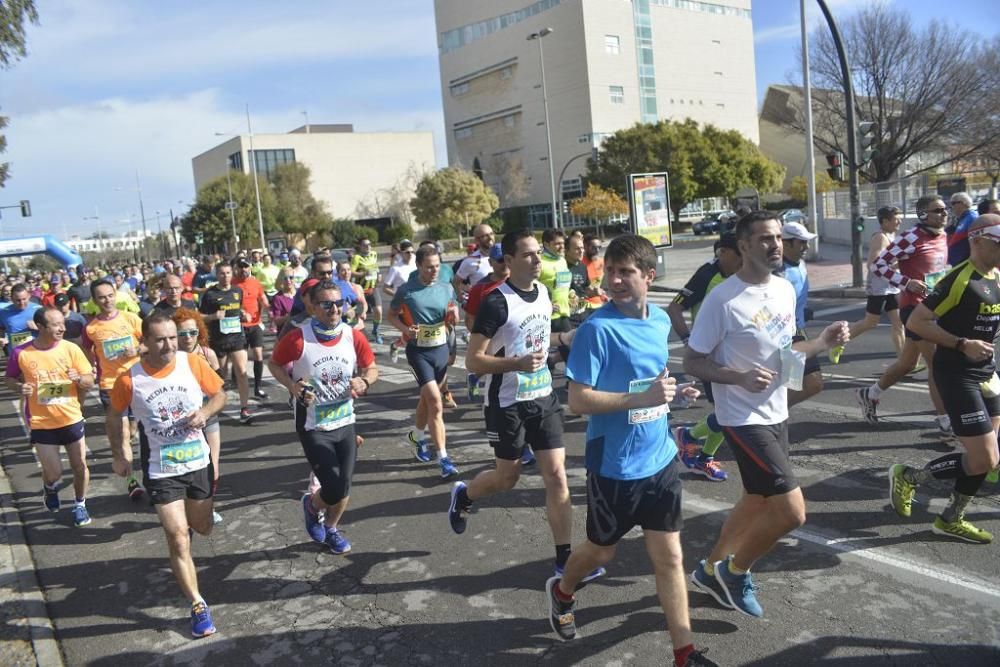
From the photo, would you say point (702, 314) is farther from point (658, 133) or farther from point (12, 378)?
point (658, 133)

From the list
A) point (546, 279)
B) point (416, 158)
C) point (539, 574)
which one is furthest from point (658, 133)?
point (539, 574)

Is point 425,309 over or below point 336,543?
over

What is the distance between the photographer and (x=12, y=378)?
6246 mm

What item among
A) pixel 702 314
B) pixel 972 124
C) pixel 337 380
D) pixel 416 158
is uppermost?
pixel 416 158

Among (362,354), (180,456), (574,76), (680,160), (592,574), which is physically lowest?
(592,574)

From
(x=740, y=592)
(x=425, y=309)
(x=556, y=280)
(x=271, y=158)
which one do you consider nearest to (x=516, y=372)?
(x=740, y=592)

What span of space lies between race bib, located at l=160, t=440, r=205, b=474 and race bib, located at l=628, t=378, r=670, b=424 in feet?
8.44

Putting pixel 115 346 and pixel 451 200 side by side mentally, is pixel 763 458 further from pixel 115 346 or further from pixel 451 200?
pixel 451 200

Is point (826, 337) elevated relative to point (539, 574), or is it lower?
elevated

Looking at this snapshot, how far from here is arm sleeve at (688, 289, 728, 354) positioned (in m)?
3.74

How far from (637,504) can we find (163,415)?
274 centimetres

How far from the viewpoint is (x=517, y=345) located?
4660mm

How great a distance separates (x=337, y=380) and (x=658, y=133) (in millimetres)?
57521

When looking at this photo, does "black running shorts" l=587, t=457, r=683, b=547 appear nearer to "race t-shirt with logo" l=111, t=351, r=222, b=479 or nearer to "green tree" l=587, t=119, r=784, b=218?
"race t-shirt with logo" l=111, t=351, r=222, b=479
